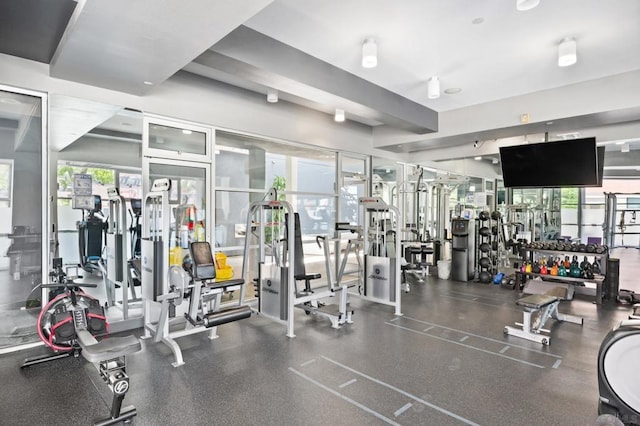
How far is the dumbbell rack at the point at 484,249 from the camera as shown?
691 cm

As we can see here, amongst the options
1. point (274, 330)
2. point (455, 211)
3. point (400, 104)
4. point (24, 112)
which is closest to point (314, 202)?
point (400, 104)

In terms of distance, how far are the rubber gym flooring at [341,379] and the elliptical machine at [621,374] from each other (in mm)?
319

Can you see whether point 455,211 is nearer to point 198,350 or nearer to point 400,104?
point 400,104

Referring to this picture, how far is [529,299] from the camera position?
161 inches

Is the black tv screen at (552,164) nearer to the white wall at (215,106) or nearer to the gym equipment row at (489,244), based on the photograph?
the gym equipment row at (489,244)

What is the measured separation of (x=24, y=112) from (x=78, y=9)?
5.70 ft

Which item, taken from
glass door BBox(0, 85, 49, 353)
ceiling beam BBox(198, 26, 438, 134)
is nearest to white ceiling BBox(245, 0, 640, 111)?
ceiling beam BBox(198, 26, 438, 134)

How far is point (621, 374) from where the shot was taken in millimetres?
2141

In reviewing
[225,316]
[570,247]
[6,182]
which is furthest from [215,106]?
[570,247]

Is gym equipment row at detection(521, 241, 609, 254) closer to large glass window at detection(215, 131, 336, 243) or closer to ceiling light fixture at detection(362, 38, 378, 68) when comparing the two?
large glass window at detection(215, 131, 336, 243)

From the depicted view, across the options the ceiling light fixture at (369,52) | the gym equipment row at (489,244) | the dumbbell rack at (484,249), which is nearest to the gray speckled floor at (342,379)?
the dumbbell rack at (484,249)

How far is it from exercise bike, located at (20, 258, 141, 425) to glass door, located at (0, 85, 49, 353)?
299mm

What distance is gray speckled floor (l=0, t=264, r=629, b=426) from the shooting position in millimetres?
2480

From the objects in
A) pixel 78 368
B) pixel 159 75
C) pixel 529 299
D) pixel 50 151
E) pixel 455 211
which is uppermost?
pixel 159 75
